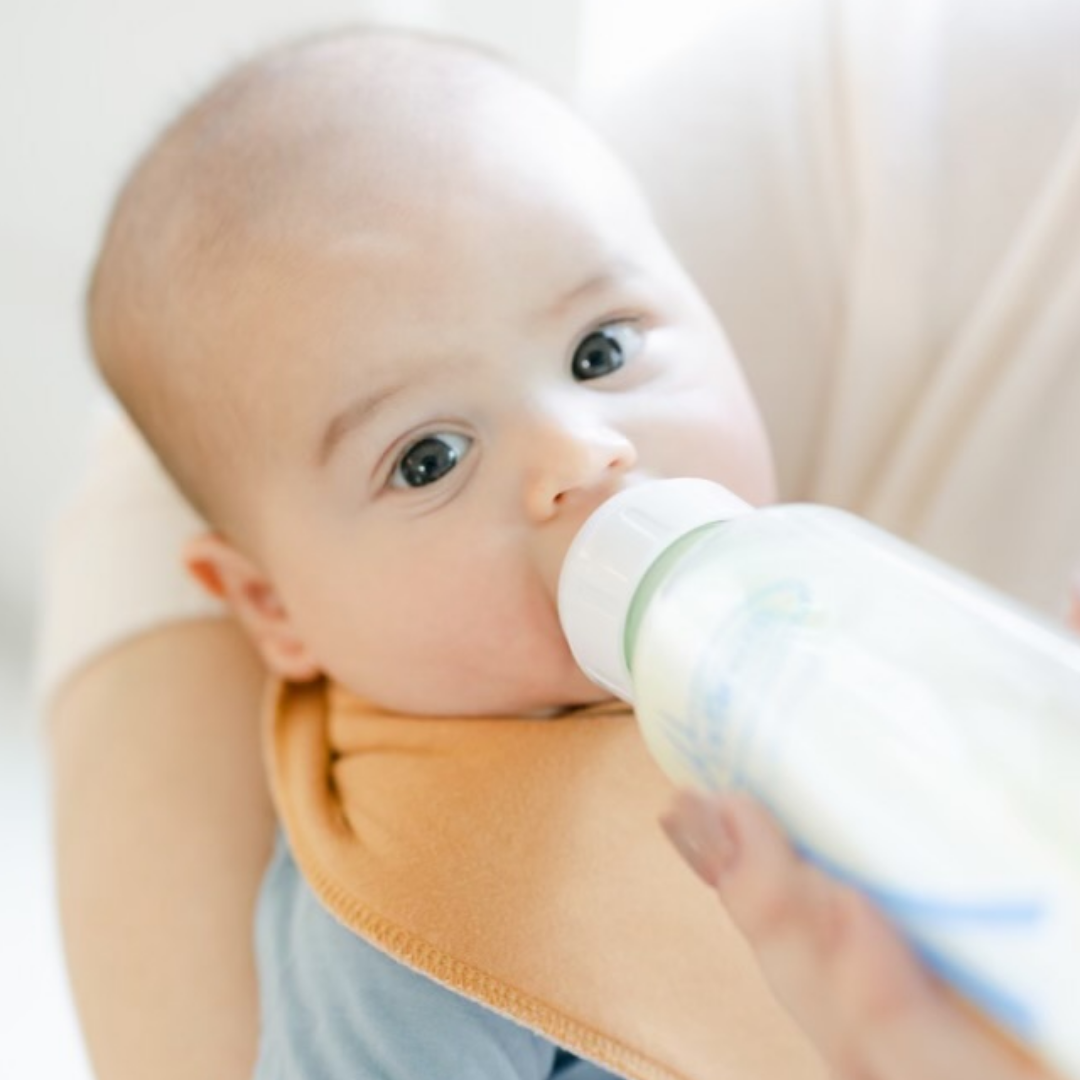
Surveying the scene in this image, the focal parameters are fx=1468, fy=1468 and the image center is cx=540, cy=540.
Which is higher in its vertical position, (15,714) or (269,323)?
(269,323)

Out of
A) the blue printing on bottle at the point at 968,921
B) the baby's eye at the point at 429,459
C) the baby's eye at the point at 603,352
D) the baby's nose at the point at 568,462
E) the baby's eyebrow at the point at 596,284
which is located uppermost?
the baby's eyebrow at the point at 596,284

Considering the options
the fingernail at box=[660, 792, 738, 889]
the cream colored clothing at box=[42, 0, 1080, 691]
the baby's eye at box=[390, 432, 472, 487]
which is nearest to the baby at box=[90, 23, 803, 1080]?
the baby's eye at box=[390, 432, 472, 487]

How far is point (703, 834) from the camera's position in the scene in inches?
20.5

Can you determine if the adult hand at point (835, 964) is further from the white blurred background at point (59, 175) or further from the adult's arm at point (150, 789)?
the white blurred background at point (59, 175)

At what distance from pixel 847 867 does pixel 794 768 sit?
1.5 inches

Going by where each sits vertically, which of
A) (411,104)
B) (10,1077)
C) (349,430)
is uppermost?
(411,104)

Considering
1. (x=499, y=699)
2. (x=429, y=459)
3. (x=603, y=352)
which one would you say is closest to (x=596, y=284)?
(x=603, y=352)

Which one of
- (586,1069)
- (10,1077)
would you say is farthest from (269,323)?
(10,1077)

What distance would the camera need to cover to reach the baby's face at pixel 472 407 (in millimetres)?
810

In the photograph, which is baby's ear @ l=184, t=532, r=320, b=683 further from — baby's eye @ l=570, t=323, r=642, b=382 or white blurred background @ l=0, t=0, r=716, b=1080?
white blurred background @ l=0, t=0, r=716, b=1080

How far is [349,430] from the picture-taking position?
2.77 ft

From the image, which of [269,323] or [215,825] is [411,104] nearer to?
[269,323]

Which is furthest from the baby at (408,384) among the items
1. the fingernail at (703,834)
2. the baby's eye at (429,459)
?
the fingernail at (703,834)

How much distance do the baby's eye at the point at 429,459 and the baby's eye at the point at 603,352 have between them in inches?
3.1
